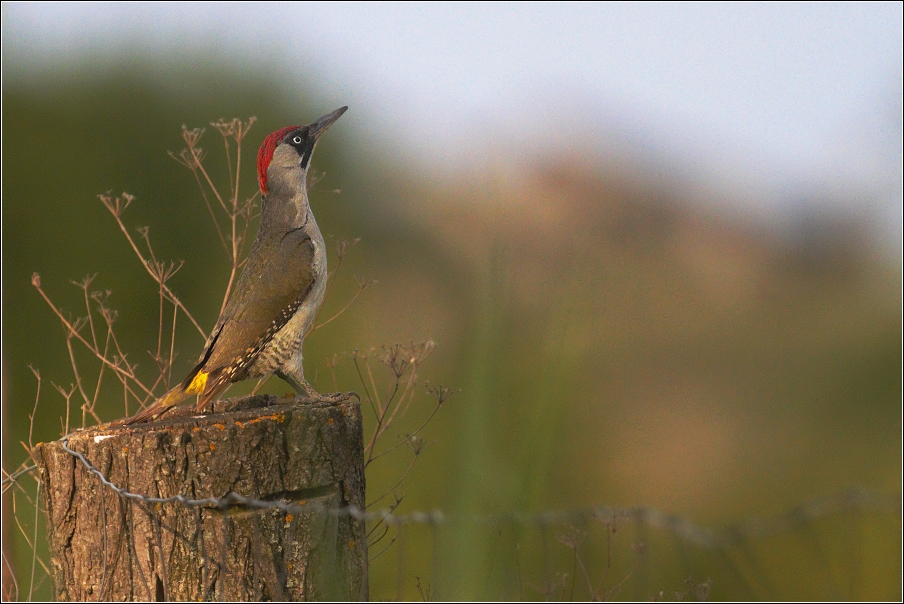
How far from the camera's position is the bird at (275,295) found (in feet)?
11.5

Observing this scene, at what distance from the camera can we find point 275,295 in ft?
12.1

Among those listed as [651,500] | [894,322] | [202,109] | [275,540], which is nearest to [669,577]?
[651,500]

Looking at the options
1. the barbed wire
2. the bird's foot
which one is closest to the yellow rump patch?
the bird's foot

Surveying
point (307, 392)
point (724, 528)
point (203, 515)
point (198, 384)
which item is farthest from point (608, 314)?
point (724, 528)

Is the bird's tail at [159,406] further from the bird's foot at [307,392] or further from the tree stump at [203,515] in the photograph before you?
the bird's foot at [307,392]

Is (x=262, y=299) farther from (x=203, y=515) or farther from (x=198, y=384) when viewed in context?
(x=203, y=515)

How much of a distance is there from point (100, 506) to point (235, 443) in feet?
1.39

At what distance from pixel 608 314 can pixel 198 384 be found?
178 cm

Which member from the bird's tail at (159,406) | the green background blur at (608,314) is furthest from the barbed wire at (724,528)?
the green background blur at (608,314)

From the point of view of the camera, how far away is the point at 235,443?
98.3 inches

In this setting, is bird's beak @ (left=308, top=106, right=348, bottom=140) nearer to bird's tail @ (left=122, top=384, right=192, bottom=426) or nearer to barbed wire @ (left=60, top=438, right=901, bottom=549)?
bird's tail @ (left=122, top=384, right=192, bottom=426)

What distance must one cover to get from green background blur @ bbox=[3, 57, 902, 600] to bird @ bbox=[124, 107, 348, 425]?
689 mm

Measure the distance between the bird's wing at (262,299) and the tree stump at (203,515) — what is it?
97 cm

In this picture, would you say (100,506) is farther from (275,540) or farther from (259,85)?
(259,85)
